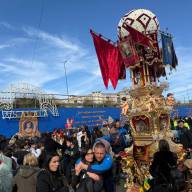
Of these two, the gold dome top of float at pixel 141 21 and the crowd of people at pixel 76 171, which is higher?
the gold dome top of float at pixel 141 21

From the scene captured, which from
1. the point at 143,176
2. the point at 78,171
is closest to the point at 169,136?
the point at 143,176

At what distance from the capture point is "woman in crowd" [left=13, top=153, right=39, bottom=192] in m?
4.84

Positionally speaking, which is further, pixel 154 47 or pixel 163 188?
pixel 154 47

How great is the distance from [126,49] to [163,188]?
5443 millimetres

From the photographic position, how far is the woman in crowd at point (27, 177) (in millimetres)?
4840

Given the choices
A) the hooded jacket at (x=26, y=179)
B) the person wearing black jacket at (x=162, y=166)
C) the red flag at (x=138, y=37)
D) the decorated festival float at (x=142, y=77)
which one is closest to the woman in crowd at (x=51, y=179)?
the hooded jacket at (x=26, y=179)

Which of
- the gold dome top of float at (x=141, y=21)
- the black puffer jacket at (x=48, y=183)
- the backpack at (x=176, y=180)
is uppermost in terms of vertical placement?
the gold dome top of float at (x=141, y=21)

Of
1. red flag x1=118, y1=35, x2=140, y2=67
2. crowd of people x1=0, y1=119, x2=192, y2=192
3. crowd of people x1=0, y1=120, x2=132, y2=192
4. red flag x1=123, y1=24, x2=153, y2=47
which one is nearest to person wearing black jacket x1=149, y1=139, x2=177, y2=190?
crowd of people x1=0, y1=119, x2=192, y2=192

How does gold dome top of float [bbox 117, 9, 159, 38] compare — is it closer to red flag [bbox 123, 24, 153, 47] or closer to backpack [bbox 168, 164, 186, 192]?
red flag [bbox 123, 24, 153, 47]

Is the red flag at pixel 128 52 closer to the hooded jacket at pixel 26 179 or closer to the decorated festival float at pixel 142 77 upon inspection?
the decorated festival float at pixel 142 77

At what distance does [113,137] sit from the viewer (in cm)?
1029

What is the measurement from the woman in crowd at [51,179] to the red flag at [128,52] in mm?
5619

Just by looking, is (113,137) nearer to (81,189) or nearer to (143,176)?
(143,176)

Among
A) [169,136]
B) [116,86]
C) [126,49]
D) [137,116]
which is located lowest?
[169,136]
